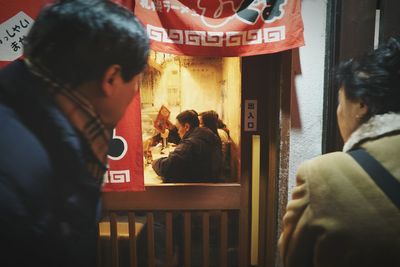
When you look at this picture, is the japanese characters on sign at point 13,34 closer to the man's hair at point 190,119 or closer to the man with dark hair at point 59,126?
the man with dark hair at point 59,126

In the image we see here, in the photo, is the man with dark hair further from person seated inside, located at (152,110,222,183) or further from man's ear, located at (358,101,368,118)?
→ person seated inside, located at (152,110,222,183)

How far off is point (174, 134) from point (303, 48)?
4493 mm

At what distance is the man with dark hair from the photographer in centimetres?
141

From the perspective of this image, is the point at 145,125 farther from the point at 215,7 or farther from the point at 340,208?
the point at 340,208

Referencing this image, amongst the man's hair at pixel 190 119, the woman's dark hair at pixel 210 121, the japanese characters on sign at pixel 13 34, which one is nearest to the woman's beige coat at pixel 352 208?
the japanese characters on sign at pixel 13 34

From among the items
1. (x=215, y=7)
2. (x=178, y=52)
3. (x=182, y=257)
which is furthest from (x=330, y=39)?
(x=182, y=257)

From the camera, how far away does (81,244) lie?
1601mm

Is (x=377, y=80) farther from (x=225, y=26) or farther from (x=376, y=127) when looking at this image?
(x=225, y=26)

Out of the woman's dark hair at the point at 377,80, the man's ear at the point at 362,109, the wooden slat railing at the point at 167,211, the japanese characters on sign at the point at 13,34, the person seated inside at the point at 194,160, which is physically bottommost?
the wooden slat railing at the point at 167,211

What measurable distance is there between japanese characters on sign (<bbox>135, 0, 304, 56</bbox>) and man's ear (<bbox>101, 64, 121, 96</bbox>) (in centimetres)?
228

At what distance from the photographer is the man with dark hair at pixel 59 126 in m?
1.41

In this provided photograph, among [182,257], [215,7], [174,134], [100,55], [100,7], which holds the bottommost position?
[182,257]

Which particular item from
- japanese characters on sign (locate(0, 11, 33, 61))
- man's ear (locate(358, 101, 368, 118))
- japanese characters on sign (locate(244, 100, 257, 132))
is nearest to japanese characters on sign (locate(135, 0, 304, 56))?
japanese characters on sign (locate(244, 100, 257, 132))

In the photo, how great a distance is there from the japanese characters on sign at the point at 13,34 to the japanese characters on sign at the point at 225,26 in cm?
141
